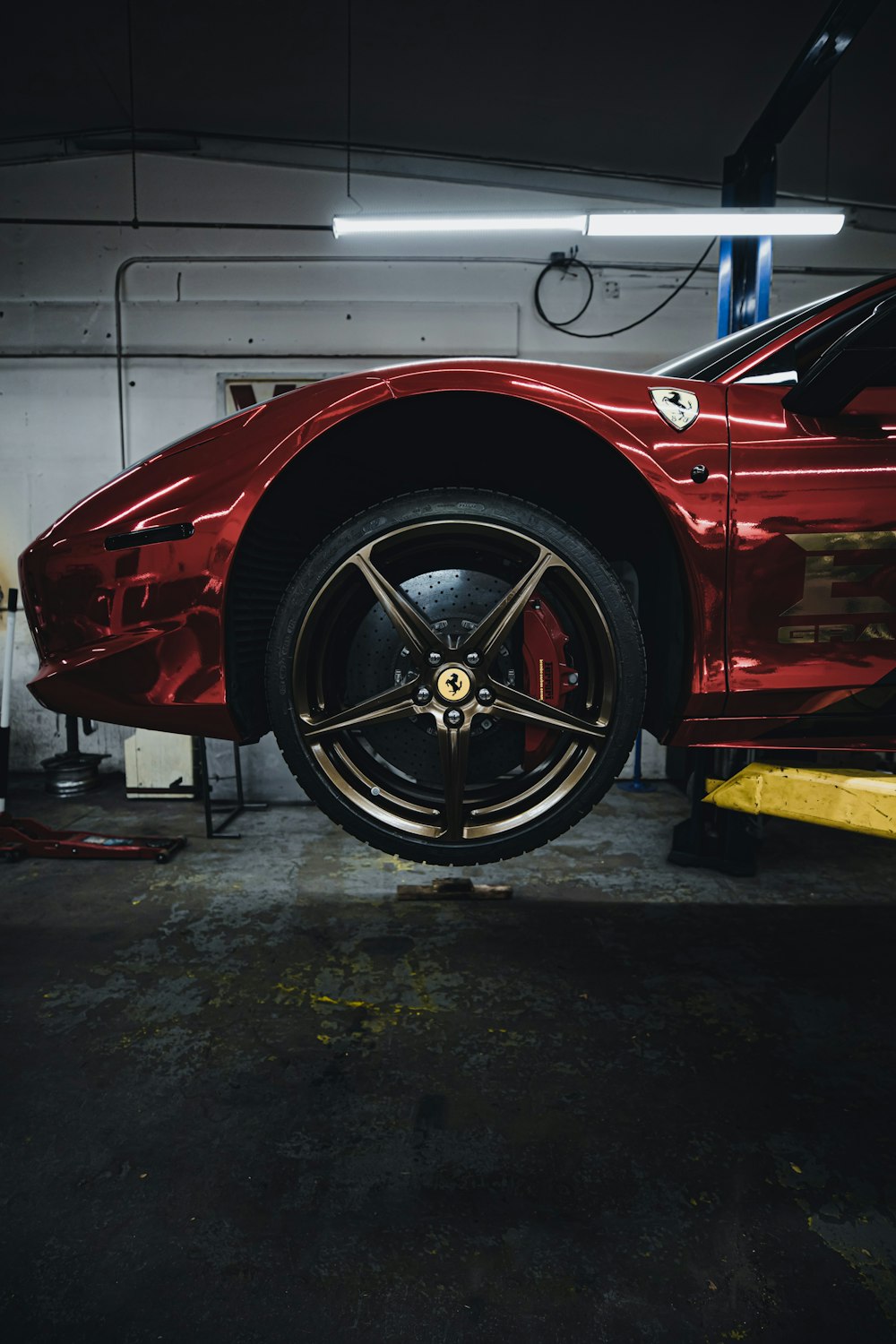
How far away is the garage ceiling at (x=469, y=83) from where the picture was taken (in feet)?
11.7

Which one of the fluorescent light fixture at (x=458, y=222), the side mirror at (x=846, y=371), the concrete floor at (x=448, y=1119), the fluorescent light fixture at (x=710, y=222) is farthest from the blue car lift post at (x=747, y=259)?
the side mirror at (x=846, y=371)

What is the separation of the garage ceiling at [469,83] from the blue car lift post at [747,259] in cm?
26

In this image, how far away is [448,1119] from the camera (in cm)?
183

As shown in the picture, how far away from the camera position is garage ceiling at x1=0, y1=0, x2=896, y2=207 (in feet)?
11.7

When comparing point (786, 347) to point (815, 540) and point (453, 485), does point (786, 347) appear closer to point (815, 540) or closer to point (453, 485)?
point (815, 540)

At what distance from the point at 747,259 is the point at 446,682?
3.99 m

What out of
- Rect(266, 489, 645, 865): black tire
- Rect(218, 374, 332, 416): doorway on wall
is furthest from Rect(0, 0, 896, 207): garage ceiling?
Rect(266, 489, 645, 865): black tire

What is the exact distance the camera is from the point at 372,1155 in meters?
1.73

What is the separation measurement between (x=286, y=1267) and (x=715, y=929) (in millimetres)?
2080

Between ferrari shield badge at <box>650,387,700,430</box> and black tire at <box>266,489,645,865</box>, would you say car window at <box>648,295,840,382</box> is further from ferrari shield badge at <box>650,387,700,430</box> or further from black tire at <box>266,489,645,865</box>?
black tire at <box>266,489,645,865</box>

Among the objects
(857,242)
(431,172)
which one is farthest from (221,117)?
(857,242)

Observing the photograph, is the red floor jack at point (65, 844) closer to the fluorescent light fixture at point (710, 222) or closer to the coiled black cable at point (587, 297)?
the fluorescent light fixture at point (710, 222)

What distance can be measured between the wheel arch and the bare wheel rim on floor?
6.1 inches

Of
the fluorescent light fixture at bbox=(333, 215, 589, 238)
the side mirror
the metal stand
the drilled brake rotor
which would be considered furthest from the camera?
the metal stand
